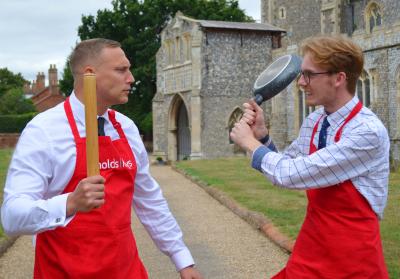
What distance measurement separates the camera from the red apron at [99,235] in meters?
2.46

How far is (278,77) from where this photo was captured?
2.71m

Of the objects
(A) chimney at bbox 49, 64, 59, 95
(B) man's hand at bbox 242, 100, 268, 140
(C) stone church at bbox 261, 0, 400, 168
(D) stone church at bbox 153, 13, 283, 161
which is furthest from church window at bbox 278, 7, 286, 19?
(A) chimney at bbox 49, 64, 59, 95

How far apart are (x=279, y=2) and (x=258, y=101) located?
31.1 m

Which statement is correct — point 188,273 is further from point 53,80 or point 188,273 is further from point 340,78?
point 53,80

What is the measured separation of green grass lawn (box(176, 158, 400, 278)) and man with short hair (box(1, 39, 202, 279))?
3.50 m

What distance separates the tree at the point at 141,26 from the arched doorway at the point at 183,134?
660 centimetres

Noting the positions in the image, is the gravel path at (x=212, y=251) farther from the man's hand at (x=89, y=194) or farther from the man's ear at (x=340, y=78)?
the man's hand at (x=89, y=194)

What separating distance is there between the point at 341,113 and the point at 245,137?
1.37ft

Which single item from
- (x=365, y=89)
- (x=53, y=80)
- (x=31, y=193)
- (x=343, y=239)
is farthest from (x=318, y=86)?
(x=53, y=80)

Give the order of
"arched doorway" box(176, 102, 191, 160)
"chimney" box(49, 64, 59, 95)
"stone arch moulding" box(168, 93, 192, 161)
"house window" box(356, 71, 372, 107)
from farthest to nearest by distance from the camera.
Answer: "chimney" box(49, 64, 59, 95) → "stone arch moulding" box(168, 93, 192, 161) → "arched doorway" box(176, 102, 191, 160) → "house window" box(356, 71, 372, 107)

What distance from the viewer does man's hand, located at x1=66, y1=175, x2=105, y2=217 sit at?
79.7 inches

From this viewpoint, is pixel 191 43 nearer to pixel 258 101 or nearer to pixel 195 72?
pixel 195 72

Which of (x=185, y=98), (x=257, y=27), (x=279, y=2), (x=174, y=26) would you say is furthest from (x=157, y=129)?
(x=279, y=2)

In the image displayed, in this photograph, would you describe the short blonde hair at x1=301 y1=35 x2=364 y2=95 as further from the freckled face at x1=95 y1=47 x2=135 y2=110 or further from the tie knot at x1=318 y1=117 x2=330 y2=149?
the freckled face at x1=95 y1=47 x2=135 y2=110
